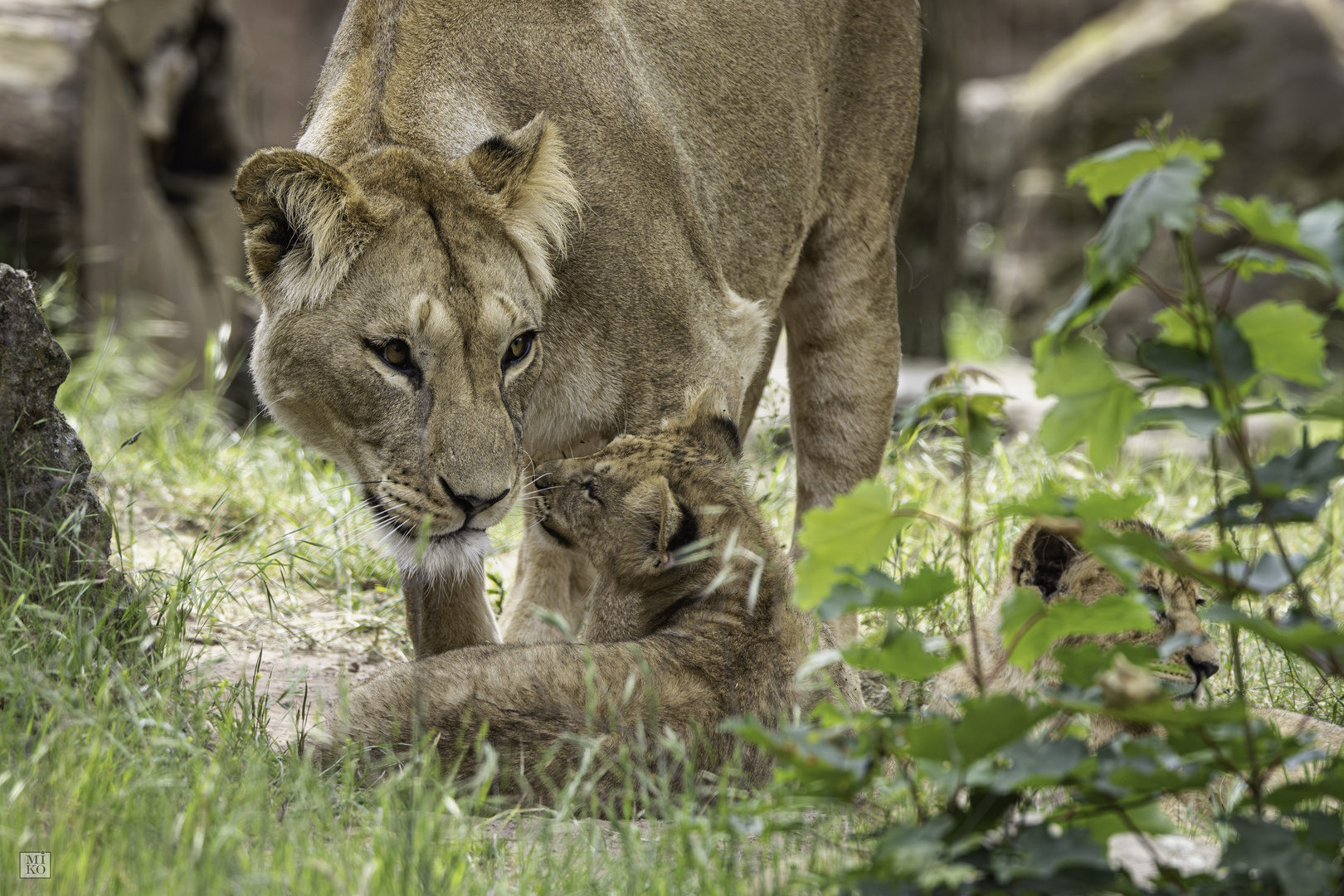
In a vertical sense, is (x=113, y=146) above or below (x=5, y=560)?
above

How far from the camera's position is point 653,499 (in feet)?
10.8

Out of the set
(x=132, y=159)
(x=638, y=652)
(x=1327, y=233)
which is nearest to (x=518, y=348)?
(x=638, y=652)

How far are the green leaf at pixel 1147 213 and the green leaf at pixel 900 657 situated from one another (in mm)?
620

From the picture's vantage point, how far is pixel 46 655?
3018 mm

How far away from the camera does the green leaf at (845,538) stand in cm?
212

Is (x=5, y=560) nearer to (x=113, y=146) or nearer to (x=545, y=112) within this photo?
(x=545, y=112)

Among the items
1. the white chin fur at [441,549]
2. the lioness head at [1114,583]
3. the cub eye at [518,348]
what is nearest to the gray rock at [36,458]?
the white chin fur at [441,549]

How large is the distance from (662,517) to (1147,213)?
155 cm

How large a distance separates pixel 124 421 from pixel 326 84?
2.99 m

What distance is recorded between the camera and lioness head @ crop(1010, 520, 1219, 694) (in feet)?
9.90

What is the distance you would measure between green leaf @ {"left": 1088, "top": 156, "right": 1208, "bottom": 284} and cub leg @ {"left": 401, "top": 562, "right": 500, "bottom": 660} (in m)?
2.24

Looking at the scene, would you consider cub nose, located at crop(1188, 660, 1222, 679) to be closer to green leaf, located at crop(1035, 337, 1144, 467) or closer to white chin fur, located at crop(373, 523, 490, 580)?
green leaf, located at crop(1035, 337, 1144, 467)

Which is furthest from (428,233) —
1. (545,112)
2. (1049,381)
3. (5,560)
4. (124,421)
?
(124,421)

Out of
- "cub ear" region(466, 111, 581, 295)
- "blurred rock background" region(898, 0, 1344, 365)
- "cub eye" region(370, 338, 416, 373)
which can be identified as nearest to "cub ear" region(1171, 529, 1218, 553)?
"cub ear" region(466, 111, 581, 295)
